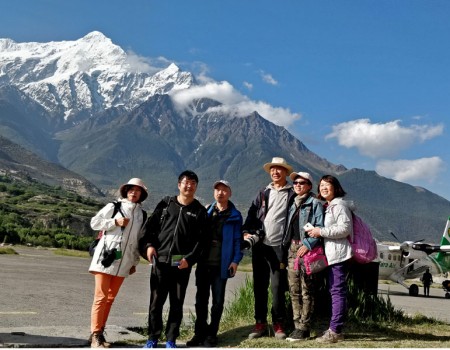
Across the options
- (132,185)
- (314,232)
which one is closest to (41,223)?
(132,185)

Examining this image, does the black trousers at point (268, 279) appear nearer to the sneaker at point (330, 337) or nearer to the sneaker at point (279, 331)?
the sneaker at point (279, 331)

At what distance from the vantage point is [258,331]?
5961 mm

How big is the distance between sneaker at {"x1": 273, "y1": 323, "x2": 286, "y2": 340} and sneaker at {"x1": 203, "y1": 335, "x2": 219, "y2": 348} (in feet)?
2.06

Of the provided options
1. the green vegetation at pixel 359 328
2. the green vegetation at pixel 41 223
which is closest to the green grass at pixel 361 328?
the green vegetation at pixel 359 328

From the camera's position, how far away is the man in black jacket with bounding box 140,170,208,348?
5.50m

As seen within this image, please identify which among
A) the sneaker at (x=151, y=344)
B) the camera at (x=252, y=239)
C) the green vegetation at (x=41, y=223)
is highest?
the green vegetation at (x=41, y=223)

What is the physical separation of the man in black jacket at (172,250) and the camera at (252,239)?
492 mm

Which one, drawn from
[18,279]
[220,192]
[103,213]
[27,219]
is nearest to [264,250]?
[220,192]

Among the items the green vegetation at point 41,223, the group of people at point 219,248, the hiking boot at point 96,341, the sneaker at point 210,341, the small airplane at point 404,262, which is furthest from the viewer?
the green vegetation at point 41,223

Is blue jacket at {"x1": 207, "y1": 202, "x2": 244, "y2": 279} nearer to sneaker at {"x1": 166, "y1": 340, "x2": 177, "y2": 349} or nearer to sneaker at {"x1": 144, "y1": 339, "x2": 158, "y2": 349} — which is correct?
sneaker at {"x1": 166, "y1": 340, "x2": 177, "y2": 349}

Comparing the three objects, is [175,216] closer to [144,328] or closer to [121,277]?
[121,277]

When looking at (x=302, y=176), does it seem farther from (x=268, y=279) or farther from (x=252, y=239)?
(x=268, y=279)

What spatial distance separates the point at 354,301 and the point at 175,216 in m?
2.72

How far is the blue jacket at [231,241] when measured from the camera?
5812 mm
